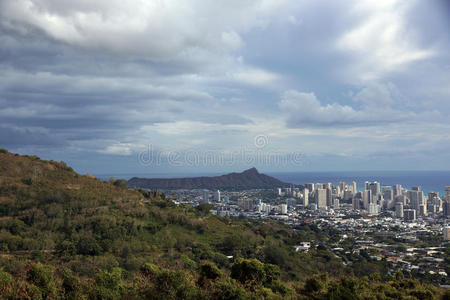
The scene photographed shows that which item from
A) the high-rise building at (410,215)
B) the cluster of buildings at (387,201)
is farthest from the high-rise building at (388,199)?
the high-rise building at (410,215)

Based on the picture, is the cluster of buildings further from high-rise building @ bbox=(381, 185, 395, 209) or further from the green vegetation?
the green vegetation

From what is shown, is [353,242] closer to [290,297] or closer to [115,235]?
[115,235]

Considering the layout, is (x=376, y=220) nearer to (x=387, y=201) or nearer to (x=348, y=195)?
(x=387, y=201)

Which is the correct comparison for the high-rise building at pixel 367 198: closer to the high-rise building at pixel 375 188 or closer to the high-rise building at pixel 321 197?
the high-rise building at pixel 375 188

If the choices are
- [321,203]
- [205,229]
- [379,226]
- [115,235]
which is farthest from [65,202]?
[321,203]

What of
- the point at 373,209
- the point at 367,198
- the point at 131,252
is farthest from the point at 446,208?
the point at 131,252
